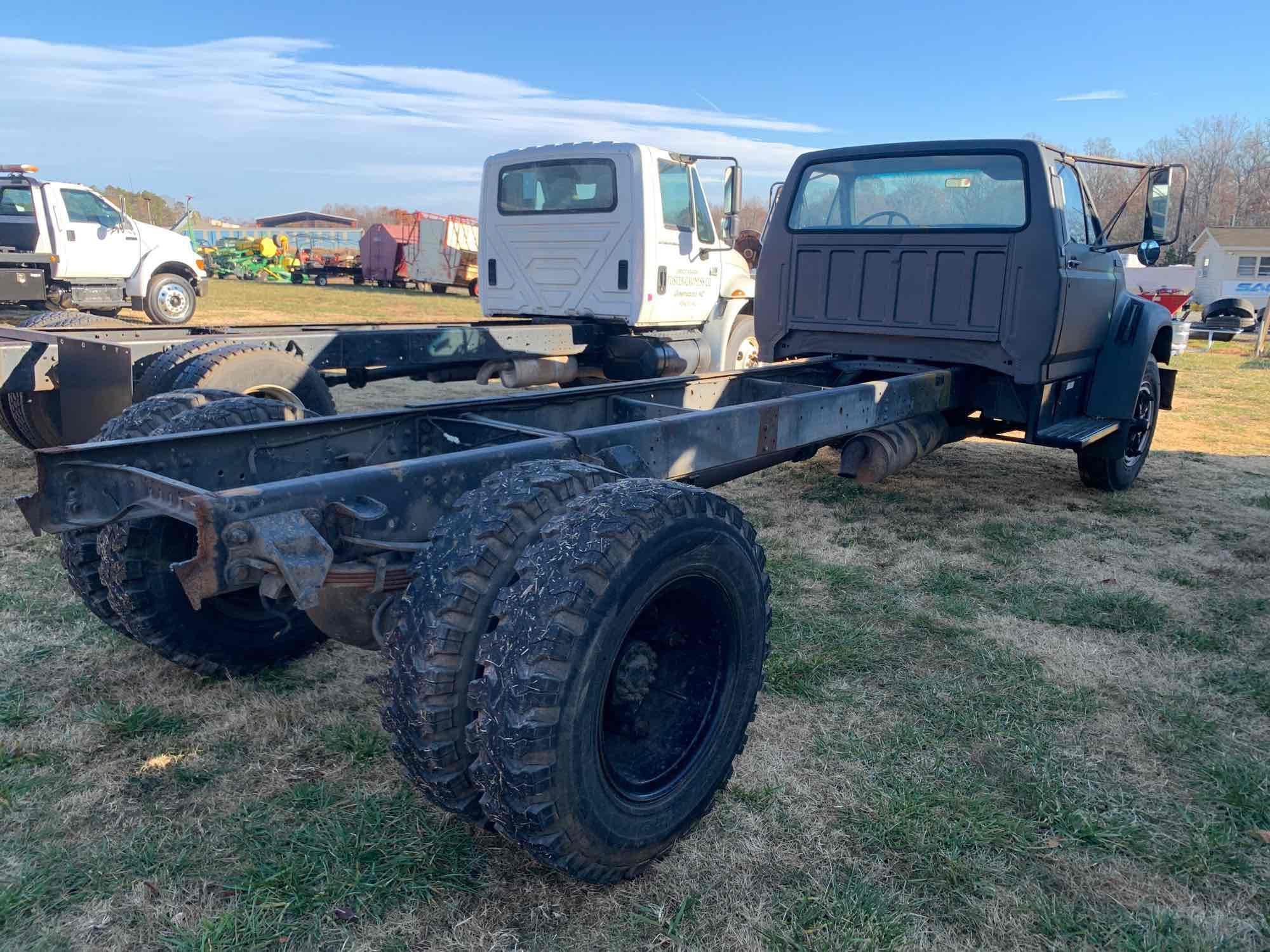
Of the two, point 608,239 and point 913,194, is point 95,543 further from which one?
point 608,239

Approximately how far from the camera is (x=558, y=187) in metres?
8.44

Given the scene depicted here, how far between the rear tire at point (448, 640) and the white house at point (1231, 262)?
4053 cm

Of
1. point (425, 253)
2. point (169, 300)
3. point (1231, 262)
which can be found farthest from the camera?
point (1231, 262)

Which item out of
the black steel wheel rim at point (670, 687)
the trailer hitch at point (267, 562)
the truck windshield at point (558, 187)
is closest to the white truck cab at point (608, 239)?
the truck windshield at point (558, 187)

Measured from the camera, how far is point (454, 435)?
11.2ft

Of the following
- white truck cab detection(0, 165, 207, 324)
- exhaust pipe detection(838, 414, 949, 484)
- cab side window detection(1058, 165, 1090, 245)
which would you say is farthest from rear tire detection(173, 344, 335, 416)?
white truck cab detection(0, 165, 207, 324)

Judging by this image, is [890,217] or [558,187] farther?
[558,187]

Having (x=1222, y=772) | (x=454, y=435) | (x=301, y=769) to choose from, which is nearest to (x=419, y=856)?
(x=301, y=769)

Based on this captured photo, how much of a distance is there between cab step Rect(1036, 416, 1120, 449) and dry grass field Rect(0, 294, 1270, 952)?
94 centimetres

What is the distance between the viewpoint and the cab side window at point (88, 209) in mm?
14164

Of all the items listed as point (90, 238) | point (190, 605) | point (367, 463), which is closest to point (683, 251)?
point (367, 463)

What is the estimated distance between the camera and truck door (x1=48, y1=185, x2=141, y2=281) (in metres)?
14.0

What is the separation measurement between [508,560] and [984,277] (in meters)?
4.02

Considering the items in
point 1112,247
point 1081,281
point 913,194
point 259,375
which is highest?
point 913,194
